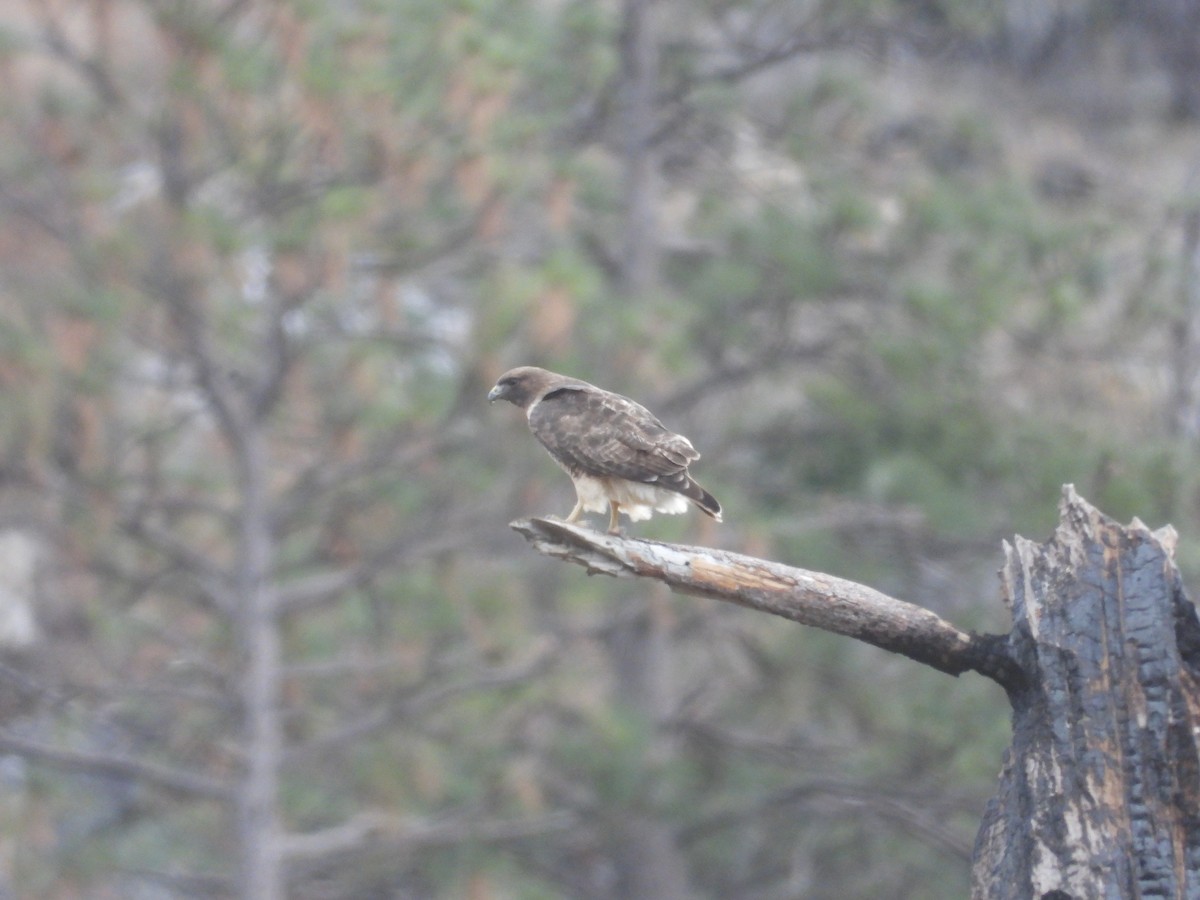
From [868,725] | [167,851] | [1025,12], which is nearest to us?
[167,851]

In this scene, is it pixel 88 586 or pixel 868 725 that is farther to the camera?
pixel 868 725

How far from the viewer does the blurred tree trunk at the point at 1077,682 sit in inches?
140

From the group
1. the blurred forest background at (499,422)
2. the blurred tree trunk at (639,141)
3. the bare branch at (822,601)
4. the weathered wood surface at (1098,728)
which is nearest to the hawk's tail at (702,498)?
the bare branch at (822,601)

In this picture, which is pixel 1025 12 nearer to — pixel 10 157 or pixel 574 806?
pixel 574 806

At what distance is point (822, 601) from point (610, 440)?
52.6 inches

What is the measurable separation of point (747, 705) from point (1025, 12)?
960cm

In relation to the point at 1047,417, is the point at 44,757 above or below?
below

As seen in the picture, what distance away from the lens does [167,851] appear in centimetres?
1157

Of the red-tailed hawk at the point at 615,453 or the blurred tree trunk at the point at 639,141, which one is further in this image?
the blurred tree trunk at the point at 639,141

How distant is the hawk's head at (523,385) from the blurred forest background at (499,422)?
2.93 metres

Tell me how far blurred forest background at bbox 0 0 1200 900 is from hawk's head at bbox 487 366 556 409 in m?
2.93

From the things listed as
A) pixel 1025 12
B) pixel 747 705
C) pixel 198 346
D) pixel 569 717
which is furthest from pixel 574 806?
pixel 1025 12

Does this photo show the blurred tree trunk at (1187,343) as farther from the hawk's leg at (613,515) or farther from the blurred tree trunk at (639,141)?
the hawk's leg at (613,515)

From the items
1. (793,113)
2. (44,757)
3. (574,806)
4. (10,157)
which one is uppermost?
(793,113)
